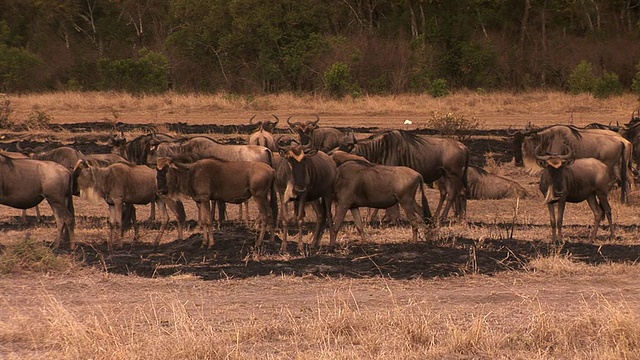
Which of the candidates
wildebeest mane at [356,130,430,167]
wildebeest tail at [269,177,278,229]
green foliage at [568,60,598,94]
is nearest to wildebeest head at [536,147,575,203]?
wildebeest mane at [356,130,430,167]

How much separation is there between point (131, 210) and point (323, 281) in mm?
4273

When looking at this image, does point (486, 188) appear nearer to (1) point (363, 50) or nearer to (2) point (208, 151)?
(2) point (208, 151)

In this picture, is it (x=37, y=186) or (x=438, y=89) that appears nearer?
(x=37, y=186)

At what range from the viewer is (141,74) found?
135ft

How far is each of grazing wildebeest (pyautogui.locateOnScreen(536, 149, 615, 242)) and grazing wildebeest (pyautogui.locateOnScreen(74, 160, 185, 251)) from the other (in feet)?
15.1

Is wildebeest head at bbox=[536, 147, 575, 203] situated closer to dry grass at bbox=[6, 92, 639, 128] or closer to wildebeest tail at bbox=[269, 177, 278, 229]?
wildebeest tail at bbox=[269, 177, 278, 229]

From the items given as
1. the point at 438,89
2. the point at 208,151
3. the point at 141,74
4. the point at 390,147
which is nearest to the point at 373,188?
the point at 390,147

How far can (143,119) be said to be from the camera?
31375 mm

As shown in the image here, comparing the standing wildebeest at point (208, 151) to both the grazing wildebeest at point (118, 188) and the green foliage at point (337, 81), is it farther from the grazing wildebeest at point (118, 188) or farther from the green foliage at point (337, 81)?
the green foliage at point (337, 81)

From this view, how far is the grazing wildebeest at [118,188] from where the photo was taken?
13008 mm

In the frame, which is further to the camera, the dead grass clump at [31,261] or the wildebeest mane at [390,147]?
the wildebeest mane at [390,147]

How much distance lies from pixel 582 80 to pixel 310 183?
25.2 metres

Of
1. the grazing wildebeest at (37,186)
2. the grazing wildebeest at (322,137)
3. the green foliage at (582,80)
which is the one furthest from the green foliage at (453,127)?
the grazing wildebeest at (37,186)

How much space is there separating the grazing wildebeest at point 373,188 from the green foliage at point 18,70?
112 ft
